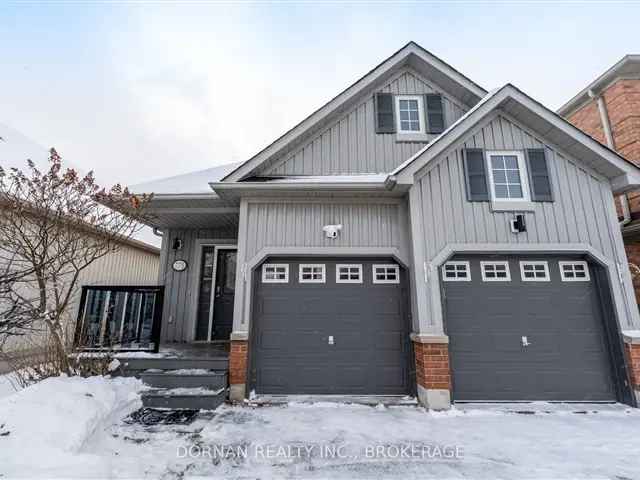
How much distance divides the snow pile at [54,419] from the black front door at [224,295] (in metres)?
2.69

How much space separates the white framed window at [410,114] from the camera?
6113 millimetres

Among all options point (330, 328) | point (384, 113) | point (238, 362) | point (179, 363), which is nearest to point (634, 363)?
point (330, 328)

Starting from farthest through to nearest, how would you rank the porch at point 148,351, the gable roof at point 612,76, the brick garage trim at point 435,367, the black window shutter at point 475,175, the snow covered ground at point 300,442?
the gable roof at point 612,76 → the black window shutter at point 475,175 → the brick garage trim at point 435,367 → the porch at point 148,351 → the snow covered ground at point 300,442

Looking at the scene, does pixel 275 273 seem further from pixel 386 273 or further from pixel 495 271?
pixel 495 271

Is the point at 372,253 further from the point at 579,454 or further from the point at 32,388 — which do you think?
the point at 32,388

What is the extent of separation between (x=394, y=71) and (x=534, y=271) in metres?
4.88

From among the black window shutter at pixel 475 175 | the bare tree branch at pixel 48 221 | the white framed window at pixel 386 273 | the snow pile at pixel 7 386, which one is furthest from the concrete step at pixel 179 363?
the black window shutter at pixel 475 175

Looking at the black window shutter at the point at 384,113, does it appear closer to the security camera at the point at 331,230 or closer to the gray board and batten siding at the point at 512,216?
the gray board and batten siding at the point at 512,216

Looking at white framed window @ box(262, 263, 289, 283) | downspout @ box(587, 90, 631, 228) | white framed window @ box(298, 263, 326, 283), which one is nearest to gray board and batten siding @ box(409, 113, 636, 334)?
white framed window @ box(298, 263, 326, 283)

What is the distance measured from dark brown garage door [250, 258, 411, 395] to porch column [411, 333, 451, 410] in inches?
17.7

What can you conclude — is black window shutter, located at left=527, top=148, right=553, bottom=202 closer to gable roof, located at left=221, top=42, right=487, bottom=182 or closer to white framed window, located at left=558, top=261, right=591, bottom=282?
white framed window, located at left=558, top=261, right=591, bottom=282

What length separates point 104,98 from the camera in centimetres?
1593

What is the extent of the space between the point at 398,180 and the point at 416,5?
403 inches

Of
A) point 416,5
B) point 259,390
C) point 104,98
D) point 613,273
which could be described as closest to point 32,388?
point 259,390
